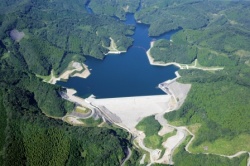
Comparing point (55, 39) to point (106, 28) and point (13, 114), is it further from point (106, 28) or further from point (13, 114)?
point (13, 114)

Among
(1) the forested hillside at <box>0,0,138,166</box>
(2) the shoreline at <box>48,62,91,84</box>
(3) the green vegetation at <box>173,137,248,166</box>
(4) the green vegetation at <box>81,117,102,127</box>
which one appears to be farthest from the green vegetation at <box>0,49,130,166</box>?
(2) the shoreline at <box>48,62,91,84</box>

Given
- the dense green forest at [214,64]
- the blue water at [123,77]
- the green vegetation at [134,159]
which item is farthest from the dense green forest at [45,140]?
the blue water at [123,77]

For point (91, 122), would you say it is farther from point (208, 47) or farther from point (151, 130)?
point (208, 47)

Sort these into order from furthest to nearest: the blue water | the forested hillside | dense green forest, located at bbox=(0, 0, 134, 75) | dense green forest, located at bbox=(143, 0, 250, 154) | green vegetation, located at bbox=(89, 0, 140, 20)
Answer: green vegetation, located at bbox=(89, 0, 140, 20), dense green forest, located at bbox=(0, 0, 134, 75), the blue water, dense green forest, located at bbox=(143, 0, 250, 154), the forested hillside

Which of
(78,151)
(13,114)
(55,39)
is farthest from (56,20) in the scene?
(78,151)

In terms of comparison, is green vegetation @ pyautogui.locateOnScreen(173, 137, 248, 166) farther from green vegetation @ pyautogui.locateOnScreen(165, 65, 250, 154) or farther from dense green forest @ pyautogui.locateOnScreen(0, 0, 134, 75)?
dense green forest @ pyautogui.locateOnScreen(0, 0, 134, 75)

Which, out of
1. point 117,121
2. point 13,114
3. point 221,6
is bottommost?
point 221,6

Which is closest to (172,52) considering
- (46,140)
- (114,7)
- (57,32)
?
(57,32)
